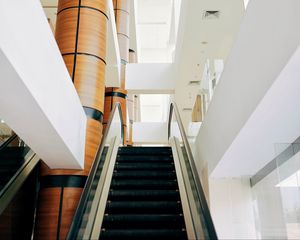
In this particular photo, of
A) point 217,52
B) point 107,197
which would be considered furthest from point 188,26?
point 107,197

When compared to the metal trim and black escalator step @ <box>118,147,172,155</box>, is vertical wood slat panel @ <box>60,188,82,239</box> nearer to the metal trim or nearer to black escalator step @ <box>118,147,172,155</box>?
the metal trim

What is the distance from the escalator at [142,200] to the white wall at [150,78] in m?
5.77

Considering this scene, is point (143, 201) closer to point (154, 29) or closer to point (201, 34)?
point (201, 34)

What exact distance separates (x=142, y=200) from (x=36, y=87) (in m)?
2.54

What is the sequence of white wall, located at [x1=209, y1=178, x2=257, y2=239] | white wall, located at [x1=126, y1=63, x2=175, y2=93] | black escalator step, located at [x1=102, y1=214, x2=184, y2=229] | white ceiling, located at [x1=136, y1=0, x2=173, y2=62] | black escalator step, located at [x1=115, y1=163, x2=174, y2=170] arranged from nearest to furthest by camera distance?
black escalator step, located at [x1=102, y1=214, x2=184, y2=229], black escalator step, located at [x1=115, y1=163, x2=174, y2=170], white wall, located at [x1=209, y1=178, x2=257, y2=239], white wall, located at [x1=126, y1=63, x2=175, y2=93], white ceiling, located at [x1=136, y1=0, x2=173, y2=62]

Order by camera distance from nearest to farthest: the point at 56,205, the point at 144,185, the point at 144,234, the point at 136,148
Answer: the point at 144,234
the point at 144,185
the point at 56,205
the point at 136,148

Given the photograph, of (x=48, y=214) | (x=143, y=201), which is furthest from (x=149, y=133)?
(x=143, y=201)

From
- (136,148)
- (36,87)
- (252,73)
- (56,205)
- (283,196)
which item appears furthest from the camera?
(136,148)

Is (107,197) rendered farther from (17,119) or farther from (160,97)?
(160,97)

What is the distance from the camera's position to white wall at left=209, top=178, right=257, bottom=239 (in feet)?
23.6

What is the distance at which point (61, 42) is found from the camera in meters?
6.87

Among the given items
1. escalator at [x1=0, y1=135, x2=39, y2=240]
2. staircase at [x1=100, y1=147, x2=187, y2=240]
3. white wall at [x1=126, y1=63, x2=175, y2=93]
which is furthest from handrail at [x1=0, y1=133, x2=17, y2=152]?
white wall at [x1=126, y1=63, x2=175, y2=93]

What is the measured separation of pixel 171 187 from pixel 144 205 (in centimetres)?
78

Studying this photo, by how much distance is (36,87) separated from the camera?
3.90 meters
